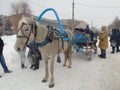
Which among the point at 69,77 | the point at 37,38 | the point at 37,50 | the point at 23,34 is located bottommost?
the point at 69,77

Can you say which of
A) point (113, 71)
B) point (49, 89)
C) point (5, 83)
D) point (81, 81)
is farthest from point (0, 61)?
point (113, 71)

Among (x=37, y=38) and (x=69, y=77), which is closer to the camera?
(x=37, y=38)

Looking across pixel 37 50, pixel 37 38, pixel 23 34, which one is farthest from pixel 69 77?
pixel 23 34

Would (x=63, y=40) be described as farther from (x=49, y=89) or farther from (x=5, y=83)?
(x=5, y=83)

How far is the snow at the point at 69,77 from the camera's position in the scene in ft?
20.6

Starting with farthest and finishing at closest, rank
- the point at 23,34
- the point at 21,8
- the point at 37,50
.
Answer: the point at 21,8 → the point at 37,50 → the point at 23,34

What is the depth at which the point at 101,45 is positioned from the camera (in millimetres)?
10359

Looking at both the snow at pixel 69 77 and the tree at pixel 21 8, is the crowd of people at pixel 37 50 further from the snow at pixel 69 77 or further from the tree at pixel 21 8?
the tree at pixel 21 8

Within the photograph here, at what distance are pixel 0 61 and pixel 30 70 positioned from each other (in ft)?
4.22

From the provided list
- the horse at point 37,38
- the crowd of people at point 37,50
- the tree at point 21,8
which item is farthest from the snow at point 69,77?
the tree at point 21,8

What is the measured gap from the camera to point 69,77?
711 cm

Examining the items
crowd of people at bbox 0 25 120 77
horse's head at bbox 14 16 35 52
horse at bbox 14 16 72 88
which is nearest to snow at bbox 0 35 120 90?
crowd of people at bbox 0 25 120 77

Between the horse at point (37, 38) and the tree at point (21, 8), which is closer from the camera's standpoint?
the horse at point (37, 38)

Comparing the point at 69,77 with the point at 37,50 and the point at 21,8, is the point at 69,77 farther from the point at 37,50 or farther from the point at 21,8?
the point at 21,8
